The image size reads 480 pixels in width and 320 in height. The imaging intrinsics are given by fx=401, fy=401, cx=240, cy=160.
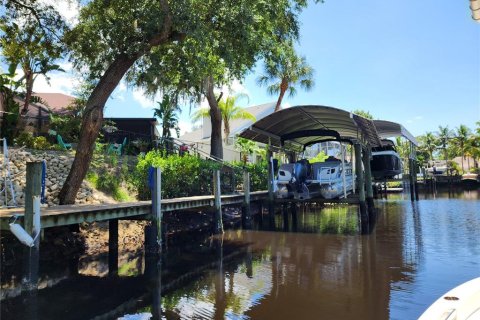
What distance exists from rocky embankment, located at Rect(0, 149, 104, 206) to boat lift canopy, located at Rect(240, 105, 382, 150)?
22.5 feet

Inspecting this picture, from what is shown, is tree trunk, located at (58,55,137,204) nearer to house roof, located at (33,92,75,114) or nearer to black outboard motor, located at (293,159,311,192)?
black outboard motor, located at (293,159,311,192)

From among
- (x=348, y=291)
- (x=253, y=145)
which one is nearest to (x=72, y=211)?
(x=348, y=291)

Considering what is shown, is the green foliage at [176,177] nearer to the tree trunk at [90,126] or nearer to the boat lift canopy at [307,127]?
the boat lift canopy at [307,127]

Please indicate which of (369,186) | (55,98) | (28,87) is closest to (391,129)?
(369,186)

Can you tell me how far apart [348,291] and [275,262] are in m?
2.99

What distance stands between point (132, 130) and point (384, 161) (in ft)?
51.8

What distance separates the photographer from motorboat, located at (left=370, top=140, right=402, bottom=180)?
25.3m

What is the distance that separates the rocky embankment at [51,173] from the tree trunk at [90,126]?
122cm

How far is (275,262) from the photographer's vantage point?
Answer: 1059cm

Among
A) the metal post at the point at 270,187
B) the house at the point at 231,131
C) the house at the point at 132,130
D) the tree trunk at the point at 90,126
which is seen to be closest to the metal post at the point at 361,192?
the metal post at the point at 270,187

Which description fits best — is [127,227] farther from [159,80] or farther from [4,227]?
[4,227]

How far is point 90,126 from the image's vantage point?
38.1 ft

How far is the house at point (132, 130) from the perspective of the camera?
74.8 feet

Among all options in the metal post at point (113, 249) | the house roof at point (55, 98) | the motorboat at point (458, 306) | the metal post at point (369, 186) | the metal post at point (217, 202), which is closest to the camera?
the motorboat at point (458, 306)
